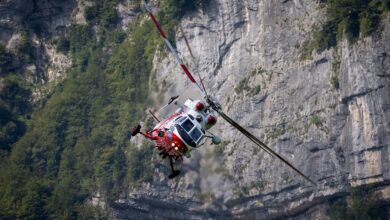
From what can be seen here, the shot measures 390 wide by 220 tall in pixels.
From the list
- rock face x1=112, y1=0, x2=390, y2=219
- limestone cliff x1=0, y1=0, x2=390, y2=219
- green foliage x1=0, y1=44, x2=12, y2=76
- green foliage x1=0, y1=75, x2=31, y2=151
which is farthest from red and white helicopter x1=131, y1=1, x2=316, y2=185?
green foliage x1=0, y1=44, x2=12, y2=76

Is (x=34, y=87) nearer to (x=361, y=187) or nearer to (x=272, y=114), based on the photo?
(x=272, y=114)

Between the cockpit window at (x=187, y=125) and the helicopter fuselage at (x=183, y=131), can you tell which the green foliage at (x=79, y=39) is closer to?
the helicopter fuselage at (x=183, y=131)

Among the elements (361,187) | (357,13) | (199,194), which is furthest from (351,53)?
(199,194)

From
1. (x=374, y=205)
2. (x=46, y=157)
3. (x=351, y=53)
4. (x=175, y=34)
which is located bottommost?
(x=374, y=205)

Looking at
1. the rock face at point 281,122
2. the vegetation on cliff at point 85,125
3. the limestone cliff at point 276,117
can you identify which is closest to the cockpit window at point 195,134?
the limestone cliff at point 276,117

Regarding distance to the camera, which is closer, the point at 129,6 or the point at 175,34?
the point at 175,34

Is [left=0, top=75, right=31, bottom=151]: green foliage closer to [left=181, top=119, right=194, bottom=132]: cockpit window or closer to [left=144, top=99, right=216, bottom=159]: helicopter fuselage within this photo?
[left=144, top=99, right=216, bottom=159]: helicopter fuselage
